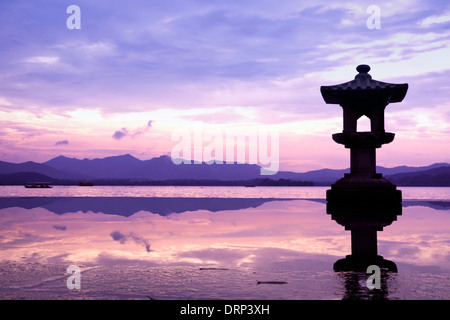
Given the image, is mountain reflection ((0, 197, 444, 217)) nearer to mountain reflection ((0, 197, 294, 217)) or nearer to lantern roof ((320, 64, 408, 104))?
mountain reflection ((0, 197, 294, 217))

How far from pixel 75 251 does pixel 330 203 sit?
13755 mm

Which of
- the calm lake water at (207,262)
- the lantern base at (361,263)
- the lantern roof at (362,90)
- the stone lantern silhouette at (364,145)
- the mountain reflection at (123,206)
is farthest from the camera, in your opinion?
the mountain reflection at (123,206)

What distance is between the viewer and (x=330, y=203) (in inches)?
800

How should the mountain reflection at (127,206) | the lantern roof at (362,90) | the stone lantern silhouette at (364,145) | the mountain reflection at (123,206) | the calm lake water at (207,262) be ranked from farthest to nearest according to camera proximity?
the mountain reflection at (127,206) < the mountain reflection at (123,206) < the lantern roof at (362,90) < the stone lantern silhouette at (364,145) < the calm lake water at (207,262)

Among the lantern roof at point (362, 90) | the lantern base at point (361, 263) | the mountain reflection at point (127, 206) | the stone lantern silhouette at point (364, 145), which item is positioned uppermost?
the lantern roof at point (362, 90)

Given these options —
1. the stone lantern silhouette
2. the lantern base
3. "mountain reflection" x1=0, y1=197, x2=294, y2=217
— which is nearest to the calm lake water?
the lantern base

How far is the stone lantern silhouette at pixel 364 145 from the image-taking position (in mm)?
18469

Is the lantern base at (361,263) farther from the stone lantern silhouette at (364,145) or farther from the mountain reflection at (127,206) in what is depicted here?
the mountain reflection at (127,206)

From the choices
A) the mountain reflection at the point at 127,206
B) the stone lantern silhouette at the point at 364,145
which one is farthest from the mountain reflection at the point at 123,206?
the stone lantern silhouette at the point at 364,145

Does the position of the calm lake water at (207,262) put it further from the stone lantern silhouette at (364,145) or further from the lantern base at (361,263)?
the stone lantern silhouette at (364,145)

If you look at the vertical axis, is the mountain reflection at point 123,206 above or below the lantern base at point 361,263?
below

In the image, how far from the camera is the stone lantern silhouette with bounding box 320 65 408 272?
18469 millimetres

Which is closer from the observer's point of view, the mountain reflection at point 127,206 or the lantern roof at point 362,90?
the lantern roof at point 362,90
